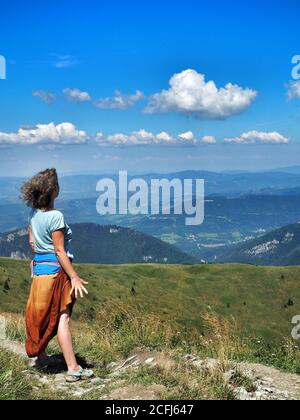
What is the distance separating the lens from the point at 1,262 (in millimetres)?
105438

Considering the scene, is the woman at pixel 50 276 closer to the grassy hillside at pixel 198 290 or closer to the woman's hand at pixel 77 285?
the woman's hand at pixel 77 285

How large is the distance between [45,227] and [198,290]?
11952 cm

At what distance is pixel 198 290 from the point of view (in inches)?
4921

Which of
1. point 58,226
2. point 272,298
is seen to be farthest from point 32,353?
point 272,298

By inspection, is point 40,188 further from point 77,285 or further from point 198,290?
point 198,290

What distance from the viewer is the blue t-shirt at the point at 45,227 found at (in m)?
8.17

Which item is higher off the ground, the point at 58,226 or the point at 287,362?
the point at 58,226

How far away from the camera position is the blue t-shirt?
8.17m

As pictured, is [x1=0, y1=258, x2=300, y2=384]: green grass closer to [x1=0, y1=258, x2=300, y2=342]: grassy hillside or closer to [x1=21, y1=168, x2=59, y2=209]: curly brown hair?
[x1=0, y1=258, x2=300, y2=342]: grassy hillside

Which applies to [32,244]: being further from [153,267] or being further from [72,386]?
[153,267]

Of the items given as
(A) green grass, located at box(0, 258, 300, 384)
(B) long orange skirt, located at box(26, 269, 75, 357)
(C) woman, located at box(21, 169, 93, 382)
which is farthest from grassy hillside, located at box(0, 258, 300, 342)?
(C) woman, located at box(21, 169, 93, 382)

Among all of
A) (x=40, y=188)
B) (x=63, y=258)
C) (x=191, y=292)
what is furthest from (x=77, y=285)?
(x=191, y=292)

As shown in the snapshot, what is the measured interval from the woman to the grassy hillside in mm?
78686
